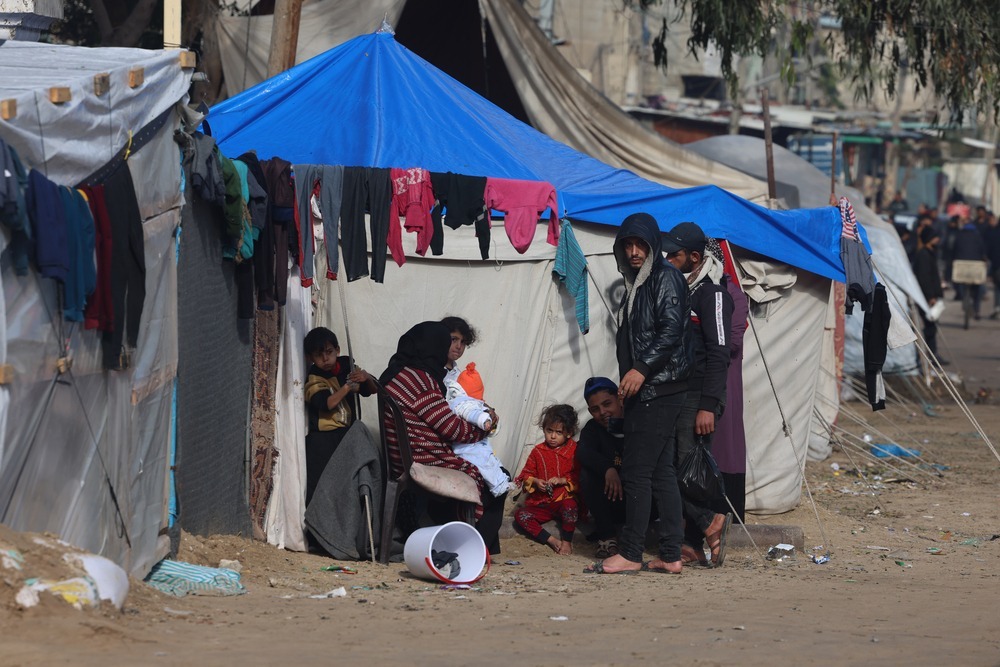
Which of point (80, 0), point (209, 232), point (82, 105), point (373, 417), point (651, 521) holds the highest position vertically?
point (80, 0)

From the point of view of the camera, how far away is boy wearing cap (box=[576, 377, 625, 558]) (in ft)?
24.0

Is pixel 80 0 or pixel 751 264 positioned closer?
pixel 751 264

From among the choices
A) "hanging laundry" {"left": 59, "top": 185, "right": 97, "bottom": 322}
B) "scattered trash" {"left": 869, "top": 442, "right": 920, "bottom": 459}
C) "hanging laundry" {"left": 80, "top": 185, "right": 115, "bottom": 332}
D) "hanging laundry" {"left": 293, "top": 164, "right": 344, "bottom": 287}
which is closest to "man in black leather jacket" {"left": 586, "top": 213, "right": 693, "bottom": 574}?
"hanging laundry" {"left": 293, "top": 164, "right": 344, "bottom": 287}

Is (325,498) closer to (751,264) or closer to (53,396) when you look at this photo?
(53,396)

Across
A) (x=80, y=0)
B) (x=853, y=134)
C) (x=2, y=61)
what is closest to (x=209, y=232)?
(x=2, y=61)

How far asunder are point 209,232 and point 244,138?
2248 millimetres

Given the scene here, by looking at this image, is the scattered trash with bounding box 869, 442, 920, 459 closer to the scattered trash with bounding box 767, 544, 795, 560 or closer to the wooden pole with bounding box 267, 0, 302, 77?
the scattered trash with bounding box 767, 544, 795, 560

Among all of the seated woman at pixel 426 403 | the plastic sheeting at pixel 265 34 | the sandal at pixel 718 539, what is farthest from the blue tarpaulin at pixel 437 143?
the plastic sheeting at pixel 265 34

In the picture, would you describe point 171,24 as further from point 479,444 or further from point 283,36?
point 283,36

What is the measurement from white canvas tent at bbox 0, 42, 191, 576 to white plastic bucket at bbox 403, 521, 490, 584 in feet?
3.98

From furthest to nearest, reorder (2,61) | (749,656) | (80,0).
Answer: (80,0)
(2,61)
(749,656)

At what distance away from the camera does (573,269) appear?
307 inches

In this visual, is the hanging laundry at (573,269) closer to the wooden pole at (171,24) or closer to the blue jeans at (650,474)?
the blue jeans at (650,474)

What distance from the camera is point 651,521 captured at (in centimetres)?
762
